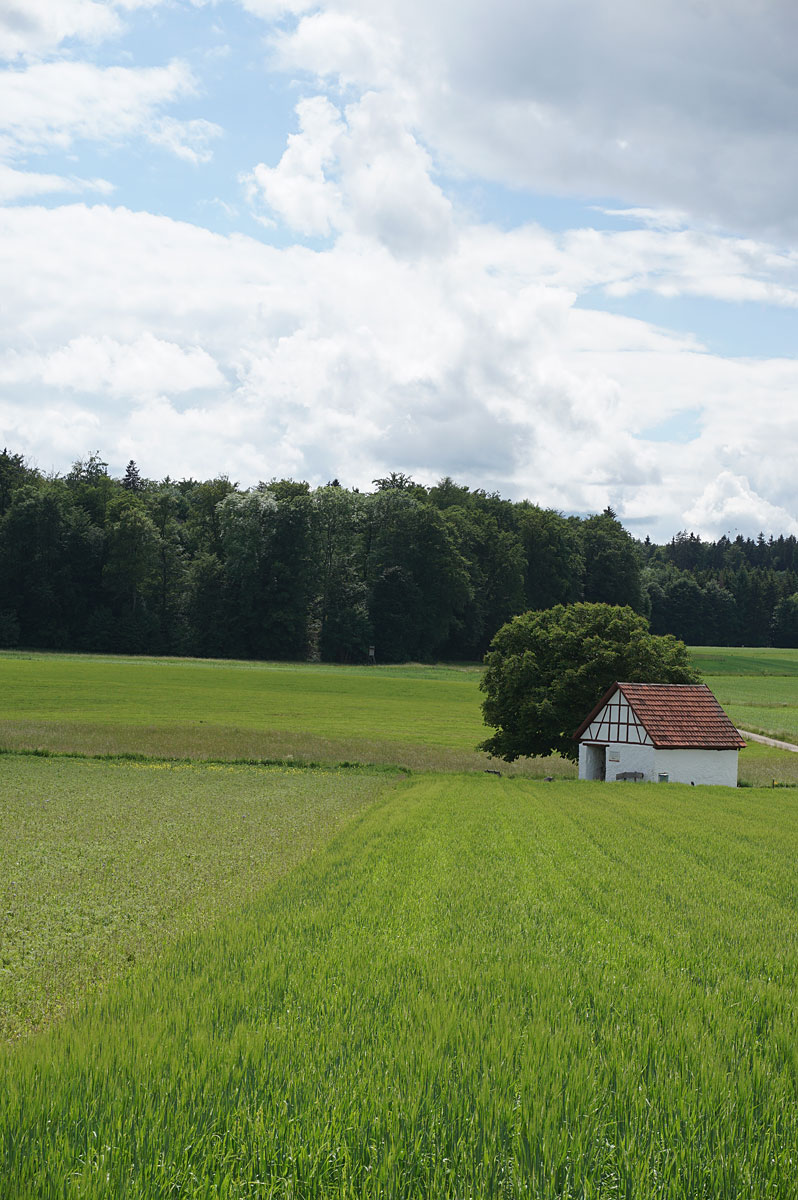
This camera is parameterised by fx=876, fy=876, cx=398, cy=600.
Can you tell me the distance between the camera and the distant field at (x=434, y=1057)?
454 cm

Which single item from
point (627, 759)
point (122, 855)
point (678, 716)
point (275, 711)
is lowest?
point (275, 711)

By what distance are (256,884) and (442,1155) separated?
423 inches

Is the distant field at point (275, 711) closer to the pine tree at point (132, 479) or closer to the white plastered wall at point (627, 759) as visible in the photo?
the white plastered wall at point (627, 759)

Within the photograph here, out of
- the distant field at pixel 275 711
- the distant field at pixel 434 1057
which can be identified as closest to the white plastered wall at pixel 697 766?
the distant field at pixel 275 711

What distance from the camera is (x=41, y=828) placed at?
2075cm

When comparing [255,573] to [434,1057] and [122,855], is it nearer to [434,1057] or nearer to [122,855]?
[122,855]

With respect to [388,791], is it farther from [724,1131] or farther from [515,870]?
[724,1131]

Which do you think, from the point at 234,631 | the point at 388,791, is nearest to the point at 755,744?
the point at 388,791

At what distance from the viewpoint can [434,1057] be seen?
239 inches

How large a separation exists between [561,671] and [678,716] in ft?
22.1

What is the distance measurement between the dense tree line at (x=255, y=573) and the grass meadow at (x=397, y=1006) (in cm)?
8238

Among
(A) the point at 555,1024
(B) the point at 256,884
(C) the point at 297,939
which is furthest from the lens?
(B) the point at 256,884

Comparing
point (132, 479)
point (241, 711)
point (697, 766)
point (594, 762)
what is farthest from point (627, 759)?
point (132, 479)

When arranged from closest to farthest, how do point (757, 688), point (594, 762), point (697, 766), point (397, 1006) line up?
point (397, 1006) < point (697, 766) < point (594, 762) < point (757, 688)
